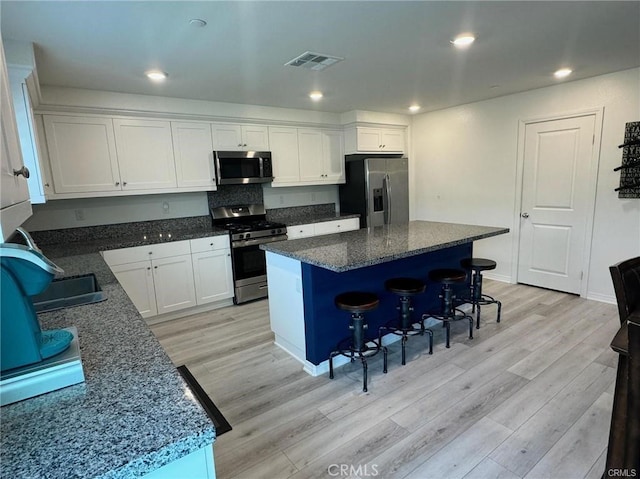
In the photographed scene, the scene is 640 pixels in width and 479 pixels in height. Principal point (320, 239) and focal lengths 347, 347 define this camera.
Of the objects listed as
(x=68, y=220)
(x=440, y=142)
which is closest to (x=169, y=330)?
(x=68, y=220)

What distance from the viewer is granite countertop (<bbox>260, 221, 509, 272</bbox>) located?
89.4 inches

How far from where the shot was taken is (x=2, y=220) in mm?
803

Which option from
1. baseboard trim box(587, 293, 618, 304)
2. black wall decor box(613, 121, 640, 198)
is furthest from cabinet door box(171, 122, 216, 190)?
baseboard trim box(587, 293, 618, 304)

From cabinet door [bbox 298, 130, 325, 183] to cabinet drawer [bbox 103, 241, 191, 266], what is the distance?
6.26ft

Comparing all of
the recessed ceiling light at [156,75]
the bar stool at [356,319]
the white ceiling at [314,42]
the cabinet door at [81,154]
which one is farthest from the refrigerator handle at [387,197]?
the cabinet door at [81,154]

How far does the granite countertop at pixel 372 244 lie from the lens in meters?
2.27

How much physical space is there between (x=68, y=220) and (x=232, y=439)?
2996 millimetres

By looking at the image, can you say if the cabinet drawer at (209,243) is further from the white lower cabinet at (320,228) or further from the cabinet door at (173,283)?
the white lower cabinet at (320,228)

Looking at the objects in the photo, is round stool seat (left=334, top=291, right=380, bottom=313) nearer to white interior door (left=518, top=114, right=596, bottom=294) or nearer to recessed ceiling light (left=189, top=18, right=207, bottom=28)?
recessed ceiling light (left=189, top=18, right=207, bottom=28)

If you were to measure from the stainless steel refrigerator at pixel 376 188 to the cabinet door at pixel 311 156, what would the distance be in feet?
1.62

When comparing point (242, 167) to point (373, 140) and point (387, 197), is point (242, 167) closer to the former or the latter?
point (373, 140)

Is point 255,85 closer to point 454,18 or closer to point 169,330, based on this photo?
point 454,18

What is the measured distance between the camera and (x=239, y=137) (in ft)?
13.9

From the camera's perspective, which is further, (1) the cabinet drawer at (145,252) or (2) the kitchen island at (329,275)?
(1) the cabinet drawer at (145,252)
